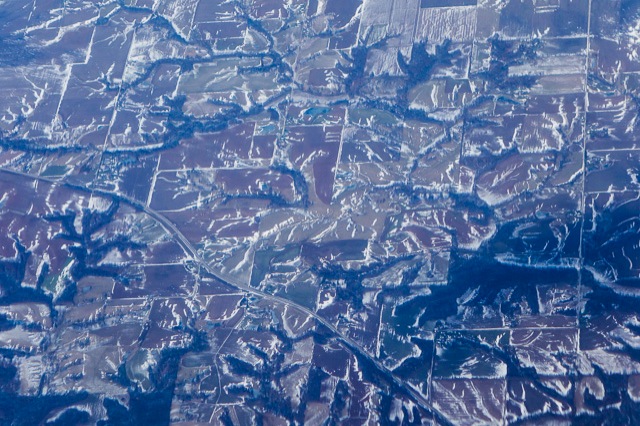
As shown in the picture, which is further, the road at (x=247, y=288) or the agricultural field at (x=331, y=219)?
the agricultural field at (x=331, y=219)

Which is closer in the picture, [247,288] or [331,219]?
[247,288]

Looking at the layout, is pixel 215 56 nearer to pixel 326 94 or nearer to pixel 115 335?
pixel 326 94

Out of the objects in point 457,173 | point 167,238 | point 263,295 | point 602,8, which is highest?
point 602,8

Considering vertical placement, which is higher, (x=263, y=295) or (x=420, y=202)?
(x=420, y=202)

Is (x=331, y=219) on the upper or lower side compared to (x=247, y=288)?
upper

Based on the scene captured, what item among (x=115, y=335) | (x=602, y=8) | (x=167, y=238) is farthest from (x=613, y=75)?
(x=115, y=335)

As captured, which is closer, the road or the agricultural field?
the road

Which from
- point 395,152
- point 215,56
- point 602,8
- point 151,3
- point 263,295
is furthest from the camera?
point 151,3

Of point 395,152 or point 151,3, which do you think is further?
point 151,3
